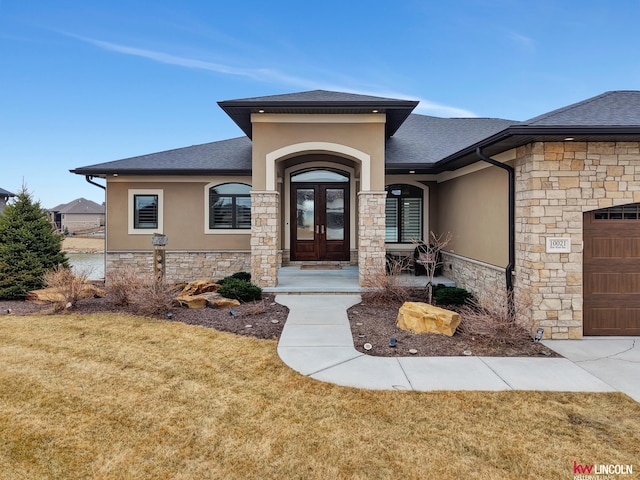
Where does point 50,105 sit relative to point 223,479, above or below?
above

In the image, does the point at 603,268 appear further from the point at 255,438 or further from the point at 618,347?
the point at 255,438

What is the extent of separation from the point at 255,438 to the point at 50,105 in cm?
2751

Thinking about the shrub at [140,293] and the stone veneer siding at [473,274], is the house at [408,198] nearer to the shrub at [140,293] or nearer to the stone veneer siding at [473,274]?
the stone veneer siding at [473,274]

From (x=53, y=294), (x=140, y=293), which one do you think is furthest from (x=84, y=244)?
(x=140, y=293)

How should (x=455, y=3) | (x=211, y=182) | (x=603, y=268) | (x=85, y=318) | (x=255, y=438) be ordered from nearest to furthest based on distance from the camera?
(x=255, y=438) < (x=603, y=268) < (x=85, y=318) < (x=211, y=182) < (x=455, y=3)

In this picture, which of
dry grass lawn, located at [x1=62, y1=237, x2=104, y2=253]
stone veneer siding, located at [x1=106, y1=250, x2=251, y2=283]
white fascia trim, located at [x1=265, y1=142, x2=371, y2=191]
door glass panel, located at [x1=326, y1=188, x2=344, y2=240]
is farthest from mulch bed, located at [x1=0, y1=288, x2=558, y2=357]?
dry grass lawn, located at [x1=62, y1=237, x2=104, y2=253]

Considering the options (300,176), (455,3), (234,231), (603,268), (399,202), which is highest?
(455,3)

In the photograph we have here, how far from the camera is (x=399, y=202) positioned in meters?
11.8

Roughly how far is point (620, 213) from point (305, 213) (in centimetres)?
836

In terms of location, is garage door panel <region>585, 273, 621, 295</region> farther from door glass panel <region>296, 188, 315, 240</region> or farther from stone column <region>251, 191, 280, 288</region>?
door glass panel <region>296, 188, 315, 240</region>

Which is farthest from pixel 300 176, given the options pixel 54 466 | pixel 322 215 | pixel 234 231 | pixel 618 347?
pixel 54 466

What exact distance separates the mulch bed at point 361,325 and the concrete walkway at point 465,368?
0.26 m

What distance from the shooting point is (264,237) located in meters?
8.91

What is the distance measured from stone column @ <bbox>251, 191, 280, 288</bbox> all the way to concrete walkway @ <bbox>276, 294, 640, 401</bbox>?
3.06 metres
